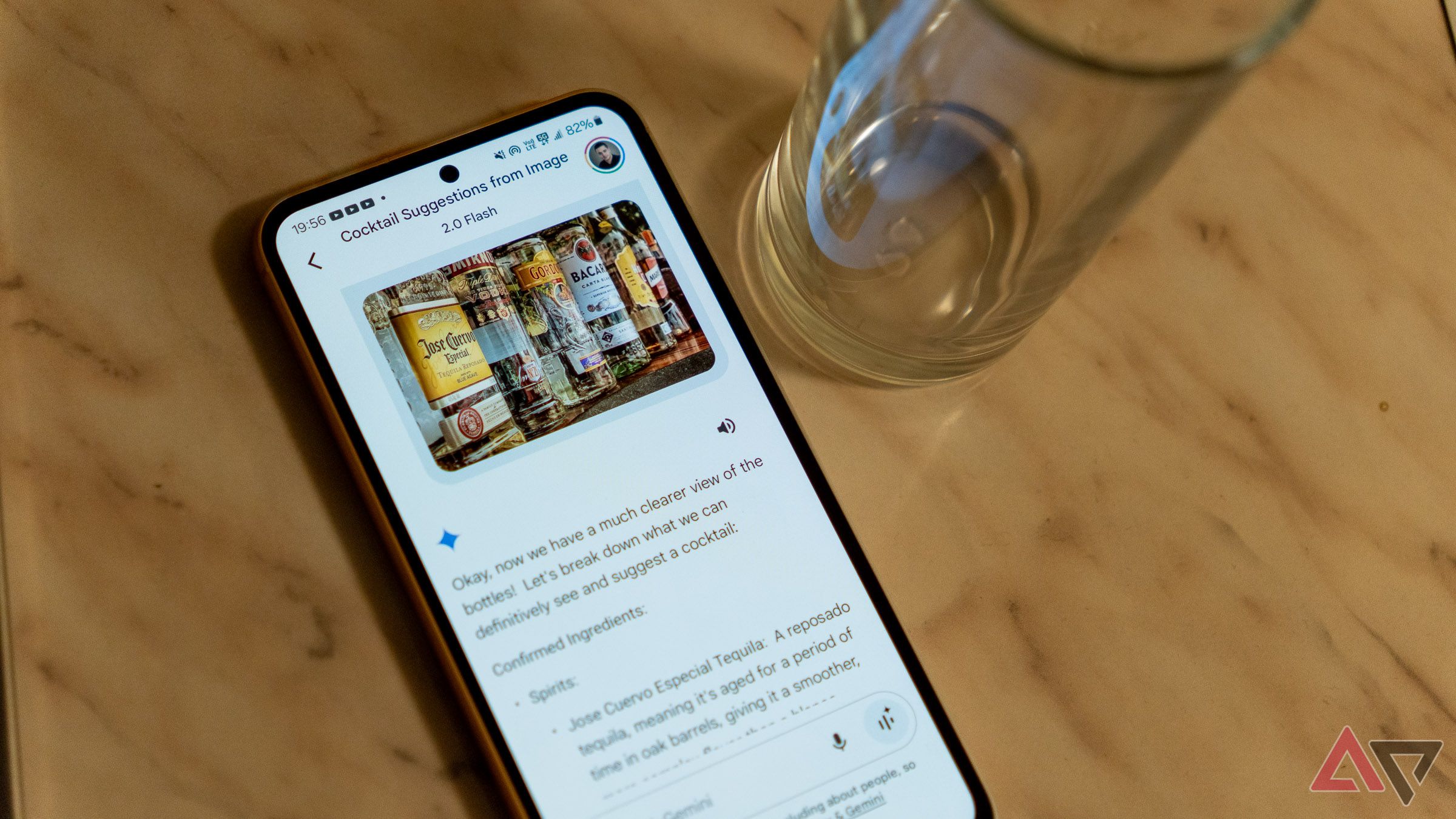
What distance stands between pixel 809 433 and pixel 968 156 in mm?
95

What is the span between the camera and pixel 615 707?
0.88 ft

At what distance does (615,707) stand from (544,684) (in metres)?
0.02

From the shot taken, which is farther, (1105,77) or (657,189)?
(657,189)

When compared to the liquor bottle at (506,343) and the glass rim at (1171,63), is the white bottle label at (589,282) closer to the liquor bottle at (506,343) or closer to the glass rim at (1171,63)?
the liquor bottle at (506,343)

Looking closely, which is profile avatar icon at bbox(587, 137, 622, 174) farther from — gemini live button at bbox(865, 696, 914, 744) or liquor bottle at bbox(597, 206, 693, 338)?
gemini live button at bbox(865, 696, 914, 744)

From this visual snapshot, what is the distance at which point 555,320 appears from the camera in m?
0.29

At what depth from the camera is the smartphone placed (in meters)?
0.27

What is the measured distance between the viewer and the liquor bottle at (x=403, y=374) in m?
0.28

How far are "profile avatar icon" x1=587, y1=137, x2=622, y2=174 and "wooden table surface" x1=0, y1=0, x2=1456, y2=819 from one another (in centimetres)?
2

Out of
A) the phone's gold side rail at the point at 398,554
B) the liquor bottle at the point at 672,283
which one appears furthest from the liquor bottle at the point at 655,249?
the phone's gold side rail at the point at 398,554

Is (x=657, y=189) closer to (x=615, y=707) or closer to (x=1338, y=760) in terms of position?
(x=615, y=707)

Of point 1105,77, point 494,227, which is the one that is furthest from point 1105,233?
point 494,227

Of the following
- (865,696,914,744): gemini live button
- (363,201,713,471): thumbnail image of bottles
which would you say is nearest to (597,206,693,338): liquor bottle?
(363,201,713,471): thumbnail image of bottles

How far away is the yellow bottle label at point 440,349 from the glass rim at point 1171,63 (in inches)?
6.7
